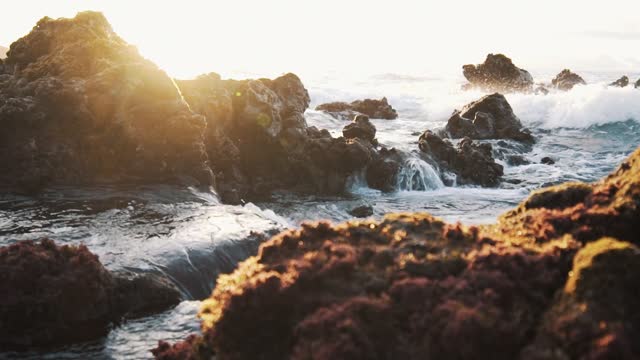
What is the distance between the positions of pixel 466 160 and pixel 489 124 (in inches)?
531

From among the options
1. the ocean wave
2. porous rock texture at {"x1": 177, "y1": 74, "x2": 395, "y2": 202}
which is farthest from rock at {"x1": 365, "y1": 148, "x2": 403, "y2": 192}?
the ocean wave

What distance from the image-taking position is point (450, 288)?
234 inches

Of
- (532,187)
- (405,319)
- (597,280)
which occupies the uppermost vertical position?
(597,280)

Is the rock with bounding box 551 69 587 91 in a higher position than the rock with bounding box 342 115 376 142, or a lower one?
higher

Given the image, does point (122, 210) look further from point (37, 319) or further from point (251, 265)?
point (251, 265)

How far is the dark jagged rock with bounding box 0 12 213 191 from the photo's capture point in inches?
833

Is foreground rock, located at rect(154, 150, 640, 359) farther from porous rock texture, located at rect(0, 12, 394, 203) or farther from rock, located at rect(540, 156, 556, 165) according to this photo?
rock, located at rect(540, 156, 556, 165)

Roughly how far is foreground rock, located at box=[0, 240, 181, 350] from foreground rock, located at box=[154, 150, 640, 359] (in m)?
3.79

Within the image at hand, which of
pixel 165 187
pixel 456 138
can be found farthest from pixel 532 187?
pixel 165 187

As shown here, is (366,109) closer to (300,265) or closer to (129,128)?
(129,128)

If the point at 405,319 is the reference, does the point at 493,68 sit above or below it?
above

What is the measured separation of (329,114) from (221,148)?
28561mm

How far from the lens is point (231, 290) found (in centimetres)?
664

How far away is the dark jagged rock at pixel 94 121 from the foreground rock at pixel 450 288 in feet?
51.4
